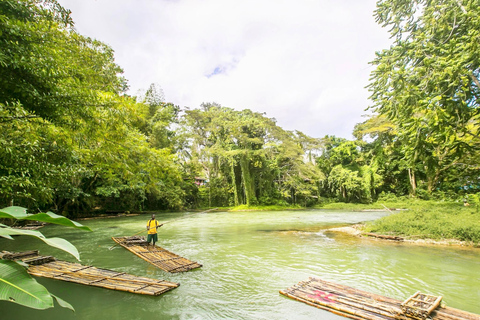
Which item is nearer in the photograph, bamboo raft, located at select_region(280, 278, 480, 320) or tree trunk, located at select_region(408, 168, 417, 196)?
bamboo raft, located at select_region(280, 278, 480, 320)

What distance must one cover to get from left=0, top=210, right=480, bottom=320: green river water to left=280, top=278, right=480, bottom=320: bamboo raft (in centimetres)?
16

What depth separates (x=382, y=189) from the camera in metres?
31.5

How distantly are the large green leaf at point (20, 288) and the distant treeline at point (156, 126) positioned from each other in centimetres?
362

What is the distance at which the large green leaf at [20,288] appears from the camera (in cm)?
131

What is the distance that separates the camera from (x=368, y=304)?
4.43 m

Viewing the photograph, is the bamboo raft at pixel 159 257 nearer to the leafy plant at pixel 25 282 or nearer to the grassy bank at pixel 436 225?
the leafy plant at pixel 25 282

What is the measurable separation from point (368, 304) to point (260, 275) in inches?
110

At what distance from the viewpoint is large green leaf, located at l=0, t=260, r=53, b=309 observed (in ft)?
4.29

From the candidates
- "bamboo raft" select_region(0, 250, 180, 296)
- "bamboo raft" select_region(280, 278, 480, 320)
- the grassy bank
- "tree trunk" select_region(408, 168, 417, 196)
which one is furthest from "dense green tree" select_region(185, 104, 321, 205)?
"bamboo raft" select_region(280, 278, 480, 320)

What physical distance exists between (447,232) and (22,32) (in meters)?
13.2

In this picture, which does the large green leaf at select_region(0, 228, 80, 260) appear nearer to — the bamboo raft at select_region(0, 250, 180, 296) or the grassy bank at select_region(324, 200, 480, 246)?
the bamboo raft at select_region(0, 250, 180, 296)

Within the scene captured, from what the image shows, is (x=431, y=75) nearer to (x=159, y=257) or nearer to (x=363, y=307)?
(x=363, y=307)

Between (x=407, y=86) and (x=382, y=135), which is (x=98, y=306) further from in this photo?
(x=382, y=135)

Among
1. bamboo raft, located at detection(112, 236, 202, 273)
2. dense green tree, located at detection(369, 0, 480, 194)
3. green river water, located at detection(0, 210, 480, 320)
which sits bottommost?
green river water, located at detection(0, 210, 480, 320)
